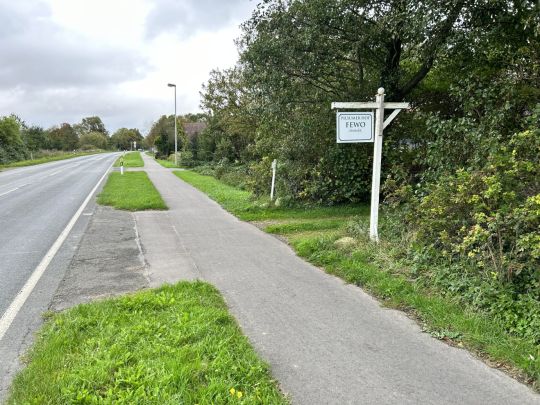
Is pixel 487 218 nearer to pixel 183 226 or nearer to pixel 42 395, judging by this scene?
pixel 42 395

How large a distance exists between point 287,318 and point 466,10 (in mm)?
6944

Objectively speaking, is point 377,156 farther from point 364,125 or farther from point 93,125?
point 93,125

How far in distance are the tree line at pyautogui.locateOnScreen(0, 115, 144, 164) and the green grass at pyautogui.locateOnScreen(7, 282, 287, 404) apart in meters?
52.7

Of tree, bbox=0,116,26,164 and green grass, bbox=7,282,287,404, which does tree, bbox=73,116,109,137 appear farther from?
green grass, bbox=7,282,287,404

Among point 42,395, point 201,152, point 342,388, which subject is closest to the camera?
point 42,395

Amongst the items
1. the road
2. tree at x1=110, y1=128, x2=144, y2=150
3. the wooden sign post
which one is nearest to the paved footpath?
the road

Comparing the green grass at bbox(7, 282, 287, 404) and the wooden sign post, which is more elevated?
the wooden sign post

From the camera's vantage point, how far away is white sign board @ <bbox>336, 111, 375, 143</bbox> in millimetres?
7531

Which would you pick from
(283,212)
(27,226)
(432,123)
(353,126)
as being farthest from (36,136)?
(432,123)

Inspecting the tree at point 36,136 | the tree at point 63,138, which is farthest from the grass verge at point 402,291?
the tree at point 63,138

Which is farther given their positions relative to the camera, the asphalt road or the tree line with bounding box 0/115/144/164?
the tree line with bounding box 0/115/144/164

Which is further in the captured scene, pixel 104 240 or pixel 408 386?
pixel 104 240

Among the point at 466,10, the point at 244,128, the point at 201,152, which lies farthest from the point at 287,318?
the point at 201,152

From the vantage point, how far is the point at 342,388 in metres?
3.39
